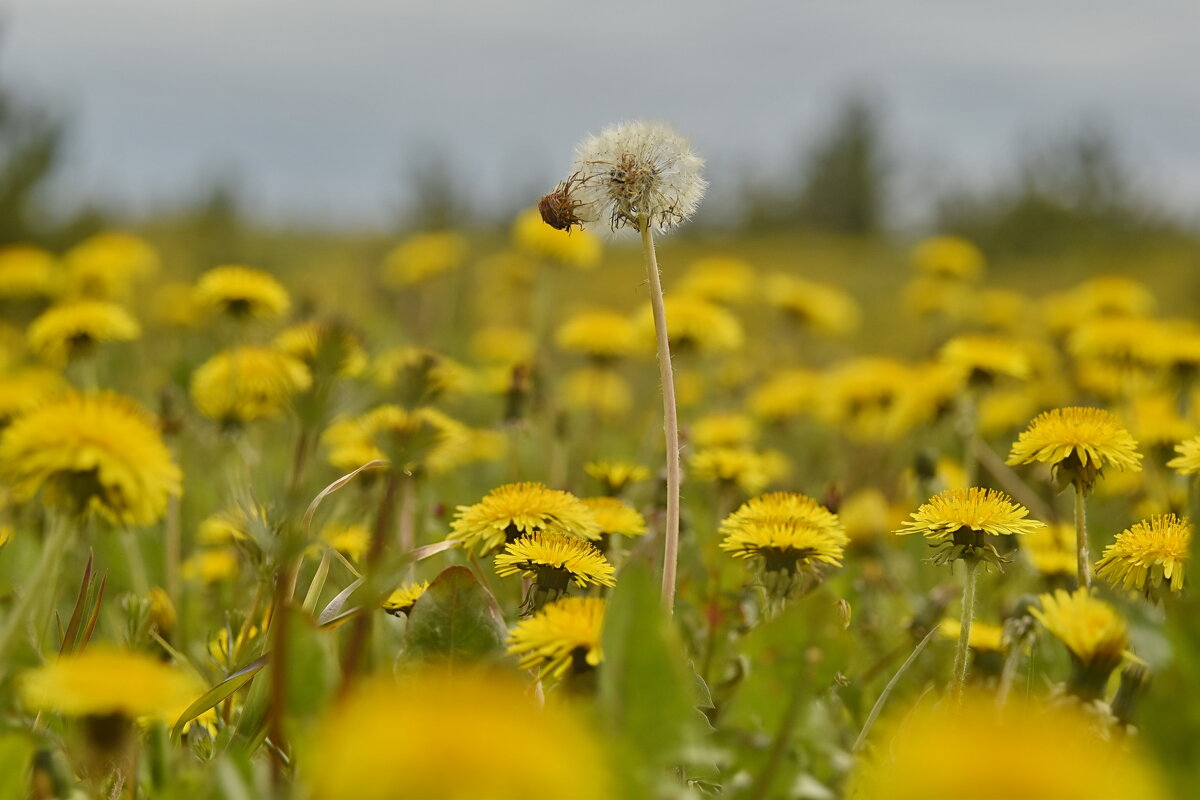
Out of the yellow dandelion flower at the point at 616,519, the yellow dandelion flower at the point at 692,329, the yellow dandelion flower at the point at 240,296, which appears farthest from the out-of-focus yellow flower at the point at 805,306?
the yellow dandelion flower at the point at 616,519

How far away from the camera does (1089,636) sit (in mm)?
822

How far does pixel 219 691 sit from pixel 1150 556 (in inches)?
35.6

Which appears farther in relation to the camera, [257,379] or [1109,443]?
[257,379]

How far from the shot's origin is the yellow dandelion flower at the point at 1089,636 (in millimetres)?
820

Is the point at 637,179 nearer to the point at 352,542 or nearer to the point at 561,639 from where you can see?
the point at 561,639

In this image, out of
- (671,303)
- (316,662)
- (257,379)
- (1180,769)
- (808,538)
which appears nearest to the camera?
(1180,769)

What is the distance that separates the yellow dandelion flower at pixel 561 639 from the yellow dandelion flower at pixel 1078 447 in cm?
58

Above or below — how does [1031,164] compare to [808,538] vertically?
above

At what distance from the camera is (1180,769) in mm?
656

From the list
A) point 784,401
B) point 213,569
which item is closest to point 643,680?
point 213,569

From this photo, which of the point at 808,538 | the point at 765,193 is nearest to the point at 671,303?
the point at 808,538

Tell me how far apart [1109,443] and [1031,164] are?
16.8 m

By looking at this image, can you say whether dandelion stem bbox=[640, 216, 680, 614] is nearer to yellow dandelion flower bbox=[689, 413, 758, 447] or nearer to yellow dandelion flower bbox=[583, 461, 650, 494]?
yellow dandelion flower bbox=[583, 461, 650, 494]

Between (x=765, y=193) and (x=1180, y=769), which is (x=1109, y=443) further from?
(x=765, y=193)
